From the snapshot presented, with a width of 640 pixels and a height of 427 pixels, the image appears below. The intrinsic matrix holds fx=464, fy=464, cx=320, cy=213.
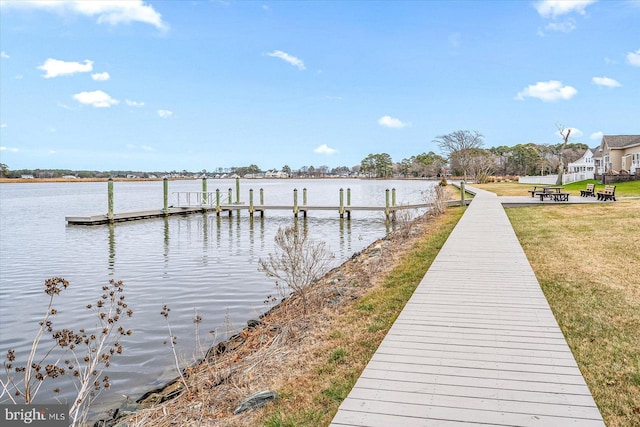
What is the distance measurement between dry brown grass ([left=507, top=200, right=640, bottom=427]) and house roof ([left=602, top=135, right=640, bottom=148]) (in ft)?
109

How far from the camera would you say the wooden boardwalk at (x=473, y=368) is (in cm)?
357

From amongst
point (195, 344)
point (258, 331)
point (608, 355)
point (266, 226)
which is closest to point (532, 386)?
point (608, 355)

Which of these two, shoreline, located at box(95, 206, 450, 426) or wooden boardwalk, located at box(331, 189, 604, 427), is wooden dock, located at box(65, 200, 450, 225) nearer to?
shoreline, located at box(95, 206, 450, 426)

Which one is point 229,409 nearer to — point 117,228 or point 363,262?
point 363,262

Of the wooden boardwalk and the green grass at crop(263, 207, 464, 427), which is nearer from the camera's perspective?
the wooden boardwalk

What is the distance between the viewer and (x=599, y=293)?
302 inches

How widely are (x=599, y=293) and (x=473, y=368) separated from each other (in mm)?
4546

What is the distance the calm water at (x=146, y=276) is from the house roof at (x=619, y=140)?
105 ft

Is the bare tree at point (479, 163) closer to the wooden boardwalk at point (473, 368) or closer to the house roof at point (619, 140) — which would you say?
the house roof at point (619, 140)

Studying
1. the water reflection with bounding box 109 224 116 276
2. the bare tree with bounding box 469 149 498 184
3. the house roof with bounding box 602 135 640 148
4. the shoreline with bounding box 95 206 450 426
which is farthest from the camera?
the bare tree with bounding box 469 149 498 184

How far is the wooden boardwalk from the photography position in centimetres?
357

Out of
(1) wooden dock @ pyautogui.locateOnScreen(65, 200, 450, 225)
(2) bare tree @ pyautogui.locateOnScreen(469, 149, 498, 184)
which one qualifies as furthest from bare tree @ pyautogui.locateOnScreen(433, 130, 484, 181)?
(1) wooden dock @ pyautogui.locateOnScreen(65, 200, 450, 225)

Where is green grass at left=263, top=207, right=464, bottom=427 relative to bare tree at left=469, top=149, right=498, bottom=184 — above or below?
below

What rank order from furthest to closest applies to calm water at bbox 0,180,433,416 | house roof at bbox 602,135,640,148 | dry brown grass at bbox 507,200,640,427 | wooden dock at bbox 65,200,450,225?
1. house roof at bbox 602,135,640,148
2. wooden dock at bbox 65,200,450,225
3. calm water at bbox 0,180,433,416
4. dry brown grass at bbox 507,200,640,427
